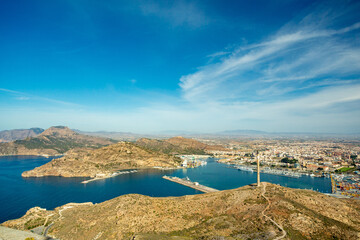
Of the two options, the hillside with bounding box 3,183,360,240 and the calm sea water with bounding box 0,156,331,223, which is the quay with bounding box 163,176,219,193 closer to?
the calm sea water with bounding box 0,156,331,223

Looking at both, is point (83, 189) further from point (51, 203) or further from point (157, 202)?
point (157, 202)

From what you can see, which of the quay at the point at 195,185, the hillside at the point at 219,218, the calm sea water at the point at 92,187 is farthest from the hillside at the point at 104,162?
the hillside at the point at 219,218

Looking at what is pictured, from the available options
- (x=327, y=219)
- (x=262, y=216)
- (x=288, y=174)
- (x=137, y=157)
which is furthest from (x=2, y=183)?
(x=288, y=174)

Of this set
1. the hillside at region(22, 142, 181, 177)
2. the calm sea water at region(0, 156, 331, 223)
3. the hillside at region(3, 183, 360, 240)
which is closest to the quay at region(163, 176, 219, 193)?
the calm sea water at region(0, 156, 331, 223)

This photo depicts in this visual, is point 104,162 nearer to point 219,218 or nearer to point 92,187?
point 92,187

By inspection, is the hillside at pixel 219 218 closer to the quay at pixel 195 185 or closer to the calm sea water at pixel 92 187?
the calm sea water at pixel 92 187

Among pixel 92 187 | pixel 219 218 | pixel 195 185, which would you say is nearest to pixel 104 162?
pixel 92 187
